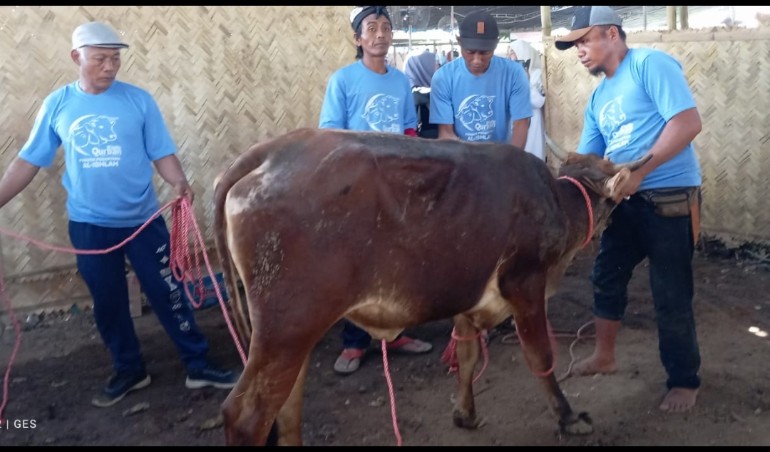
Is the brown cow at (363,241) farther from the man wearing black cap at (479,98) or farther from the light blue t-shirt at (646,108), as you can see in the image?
the man wearing black cap at (479,98)

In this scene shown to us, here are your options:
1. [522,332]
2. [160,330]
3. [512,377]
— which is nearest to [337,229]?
[522,332]

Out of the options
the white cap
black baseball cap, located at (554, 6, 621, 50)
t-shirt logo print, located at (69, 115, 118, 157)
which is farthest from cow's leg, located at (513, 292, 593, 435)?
the white cap

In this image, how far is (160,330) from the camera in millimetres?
5586

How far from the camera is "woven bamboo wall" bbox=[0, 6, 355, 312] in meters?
5.54

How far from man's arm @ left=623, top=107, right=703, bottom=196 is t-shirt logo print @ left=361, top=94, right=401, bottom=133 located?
1559 mm

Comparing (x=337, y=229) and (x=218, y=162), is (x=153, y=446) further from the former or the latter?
(x=218, y=162)

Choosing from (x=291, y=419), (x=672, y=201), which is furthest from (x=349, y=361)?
(x=672, y=201)

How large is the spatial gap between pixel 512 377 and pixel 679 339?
106 centimetres

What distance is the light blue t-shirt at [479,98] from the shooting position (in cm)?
477

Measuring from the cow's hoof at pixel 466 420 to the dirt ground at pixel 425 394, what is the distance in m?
0.04

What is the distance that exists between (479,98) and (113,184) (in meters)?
2.32

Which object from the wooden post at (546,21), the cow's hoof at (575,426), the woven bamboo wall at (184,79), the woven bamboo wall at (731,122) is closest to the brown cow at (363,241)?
the cow's hoof at (575,426)

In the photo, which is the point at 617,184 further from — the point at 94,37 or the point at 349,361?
the point at 94,37

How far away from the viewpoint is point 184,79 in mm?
6137
